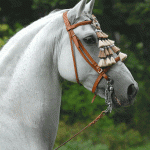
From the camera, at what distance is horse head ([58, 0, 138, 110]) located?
2.23m

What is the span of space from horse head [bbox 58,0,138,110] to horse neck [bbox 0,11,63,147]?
0.10 m

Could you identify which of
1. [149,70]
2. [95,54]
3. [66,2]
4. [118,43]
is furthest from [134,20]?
[95,54]

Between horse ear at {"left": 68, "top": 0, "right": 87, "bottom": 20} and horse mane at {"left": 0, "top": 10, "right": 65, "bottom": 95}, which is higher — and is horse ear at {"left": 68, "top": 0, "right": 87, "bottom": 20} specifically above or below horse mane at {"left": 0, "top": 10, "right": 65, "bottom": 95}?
above

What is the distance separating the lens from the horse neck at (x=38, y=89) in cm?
206

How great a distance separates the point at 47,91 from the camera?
7.08 feet

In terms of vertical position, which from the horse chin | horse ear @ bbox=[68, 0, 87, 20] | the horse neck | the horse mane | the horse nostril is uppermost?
horse ear @ bbox=[68, 0, 87, 20]

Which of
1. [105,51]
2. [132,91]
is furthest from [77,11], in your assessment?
[132,91]

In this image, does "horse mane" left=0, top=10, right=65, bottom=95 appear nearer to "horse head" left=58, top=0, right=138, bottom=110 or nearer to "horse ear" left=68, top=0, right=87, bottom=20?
"horse ear" left=68, top=0, right=87, bottom=20

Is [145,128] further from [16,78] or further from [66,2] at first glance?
[16,78]

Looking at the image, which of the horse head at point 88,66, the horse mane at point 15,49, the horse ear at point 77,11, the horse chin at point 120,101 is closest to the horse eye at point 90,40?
the horse head at point 88,66

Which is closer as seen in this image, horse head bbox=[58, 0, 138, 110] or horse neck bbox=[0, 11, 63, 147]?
horse neck bbox=[0, 11, 63, 147]

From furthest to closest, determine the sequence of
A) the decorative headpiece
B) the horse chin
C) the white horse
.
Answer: the horse chin
the decorative headpiece
the white horse

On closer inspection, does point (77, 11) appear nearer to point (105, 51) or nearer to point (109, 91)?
point (105, 51)

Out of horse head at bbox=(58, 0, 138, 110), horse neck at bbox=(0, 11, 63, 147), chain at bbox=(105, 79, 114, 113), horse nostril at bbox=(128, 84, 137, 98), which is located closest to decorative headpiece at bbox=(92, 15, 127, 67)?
horse head at bbox=(58, 0, 138, 110)
